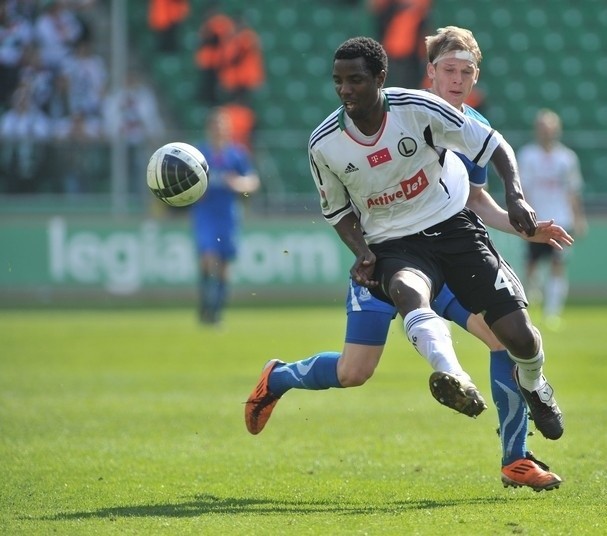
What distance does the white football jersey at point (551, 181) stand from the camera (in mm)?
17250

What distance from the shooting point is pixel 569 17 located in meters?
24.5

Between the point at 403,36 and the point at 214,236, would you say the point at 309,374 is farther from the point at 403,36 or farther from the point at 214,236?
the point at 403,36

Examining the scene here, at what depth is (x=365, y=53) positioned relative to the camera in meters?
5.96

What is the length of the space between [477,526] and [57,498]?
6.99 ft

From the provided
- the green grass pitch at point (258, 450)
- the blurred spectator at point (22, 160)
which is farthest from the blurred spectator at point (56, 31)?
the green grass pitch at point (258, 450)

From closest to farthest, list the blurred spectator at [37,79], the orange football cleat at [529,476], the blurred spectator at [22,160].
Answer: the orange football cleat at [529,476]
the blurred spectator at [22,160]
the blurred spectator at [37,79]

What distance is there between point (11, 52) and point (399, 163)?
1519cm

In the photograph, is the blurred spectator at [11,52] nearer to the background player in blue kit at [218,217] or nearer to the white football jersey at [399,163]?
the background player in blue kit at [218,217]

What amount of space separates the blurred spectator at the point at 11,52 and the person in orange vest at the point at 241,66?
11.2 feet

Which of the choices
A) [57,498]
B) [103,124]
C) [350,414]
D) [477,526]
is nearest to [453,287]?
[477,526]

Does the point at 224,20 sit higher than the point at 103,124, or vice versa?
the point at 224,20

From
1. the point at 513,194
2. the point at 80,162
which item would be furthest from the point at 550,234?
the point at 80,162

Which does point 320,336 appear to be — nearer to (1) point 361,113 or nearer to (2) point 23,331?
(2) point 23,331

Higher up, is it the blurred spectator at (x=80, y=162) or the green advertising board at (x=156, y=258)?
the blurred spectator at (x=80, y=162)
